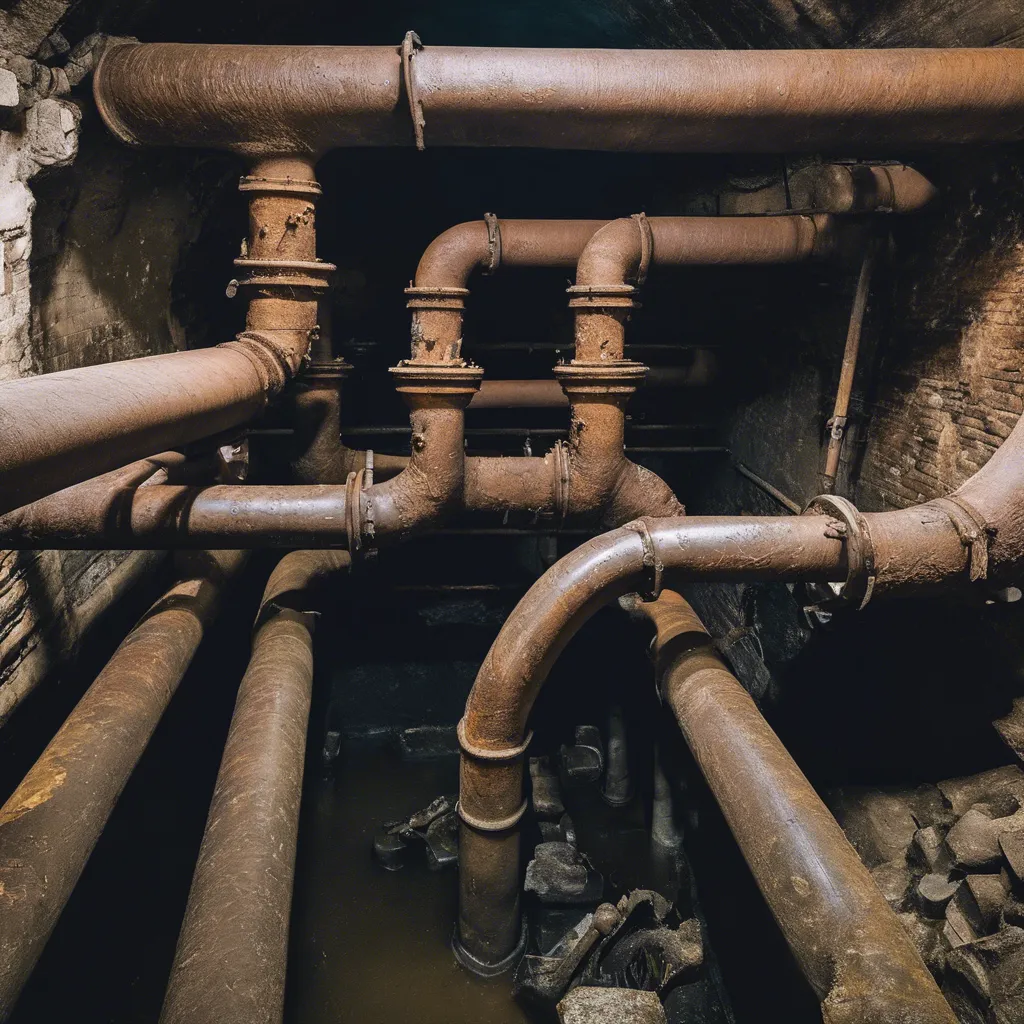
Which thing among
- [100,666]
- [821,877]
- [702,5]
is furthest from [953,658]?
[100,666]

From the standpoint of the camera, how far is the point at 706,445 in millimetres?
6320

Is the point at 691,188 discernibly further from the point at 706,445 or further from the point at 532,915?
the point at 532,915

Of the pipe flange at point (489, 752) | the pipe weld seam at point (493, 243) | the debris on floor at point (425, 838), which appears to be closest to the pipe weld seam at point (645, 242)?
the pipe weld seam at point (493, 243)

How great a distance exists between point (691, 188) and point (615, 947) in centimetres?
522

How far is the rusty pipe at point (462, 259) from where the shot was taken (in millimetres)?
3451

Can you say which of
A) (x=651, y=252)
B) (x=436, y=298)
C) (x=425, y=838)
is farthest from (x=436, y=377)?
(x=425, y=838)

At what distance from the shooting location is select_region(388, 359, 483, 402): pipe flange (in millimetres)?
3318

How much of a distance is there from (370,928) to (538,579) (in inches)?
84.1

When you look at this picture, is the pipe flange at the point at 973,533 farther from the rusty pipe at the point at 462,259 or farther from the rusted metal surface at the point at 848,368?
the rusty pipe at the point at 462,259

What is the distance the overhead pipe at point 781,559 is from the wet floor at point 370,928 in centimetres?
146

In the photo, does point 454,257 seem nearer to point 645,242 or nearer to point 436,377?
point 436,377

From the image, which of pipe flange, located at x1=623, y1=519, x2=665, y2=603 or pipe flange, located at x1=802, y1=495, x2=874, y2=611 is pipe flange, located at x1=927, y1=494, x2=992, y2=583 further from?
pipe flange, located at x1=623, y1=519, x2=665, y2=603

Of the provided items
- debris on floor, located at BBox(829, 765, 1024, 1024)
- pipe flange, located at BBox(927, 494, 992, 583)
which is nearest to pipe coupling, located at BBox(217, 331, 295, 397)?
pipe flange, located at BBox(927, 494, 992, 583)

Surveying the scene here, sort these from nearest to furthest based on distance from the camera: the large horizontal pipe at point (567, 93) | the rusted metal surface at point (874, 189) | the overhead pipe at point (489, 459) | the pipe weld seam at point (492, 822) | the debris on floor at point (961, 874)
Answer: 1. the debris on floor at point (961, 874)
2. the large horizontal pipe at point (567, 93)
3. the overhead pipe at point (489, 459)
4. the pipe weld seam at point (492, 822)
5. the rusted metal surface at point (874, 189)
